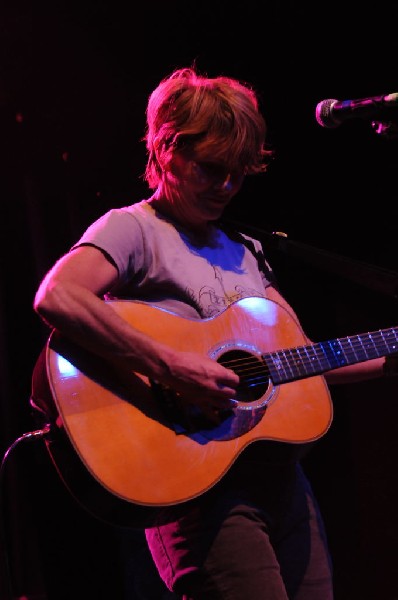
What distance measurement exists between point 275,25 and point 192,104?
1881mm

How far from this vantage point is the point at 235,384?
5.41 feet

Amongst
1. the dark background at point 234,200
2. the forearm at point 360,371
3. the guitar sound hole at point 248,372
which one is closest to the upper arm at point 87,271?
the guitar sound hole at point 248,372

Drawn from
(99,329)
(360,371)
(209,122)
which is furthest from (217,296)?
(360,371)

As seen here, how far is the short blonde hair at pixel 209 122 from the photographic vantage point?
197cm

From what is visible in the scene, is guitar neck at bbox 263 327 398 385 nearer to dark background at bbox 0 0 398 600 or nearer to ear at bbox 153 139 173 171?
dark background at bbox 0 0 398 600

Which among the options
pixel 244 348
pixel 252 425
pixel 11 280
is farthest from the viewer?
pixel 11 280

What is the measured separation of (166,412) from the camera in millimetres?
1589

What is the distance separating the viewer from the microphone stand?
8.82 ft

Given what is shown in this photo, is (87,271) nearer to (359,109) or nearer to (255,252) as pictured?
(255,252)

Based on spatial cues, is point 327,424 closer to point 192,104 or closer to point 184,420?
point 184,420

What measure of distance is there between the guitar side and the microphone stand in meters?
0.92

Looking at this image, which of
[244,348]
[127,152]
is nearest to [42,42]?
[127,152]

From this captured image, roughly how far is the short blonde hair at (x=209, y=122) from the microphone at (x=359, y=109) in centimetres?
26

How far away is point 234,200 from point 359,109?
1815 mm
